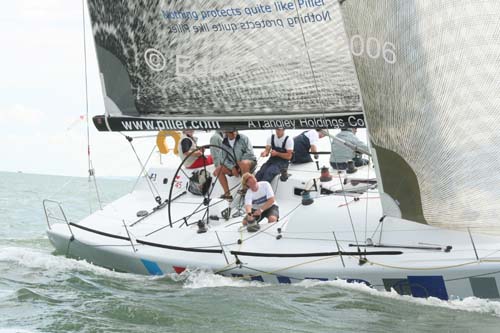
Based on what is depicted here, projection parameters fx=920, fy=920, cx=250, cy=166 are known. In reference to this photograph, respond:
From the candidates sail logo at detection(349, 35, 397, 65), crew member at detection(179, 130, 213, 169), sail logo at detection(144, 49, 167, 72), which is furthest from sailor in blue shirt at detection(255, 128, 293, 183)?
sail logo at detection(349, 35, 397, 65)

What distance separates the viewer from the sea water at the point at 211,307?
724 cm

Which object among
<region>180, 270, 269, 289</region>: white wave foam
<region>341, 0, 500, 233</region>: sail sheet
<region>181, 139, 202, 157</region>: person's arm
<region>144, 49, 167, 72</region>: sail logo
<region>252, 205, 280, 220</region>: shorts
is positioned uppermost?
<region>144, 49, 167, 72</region>: sail logo

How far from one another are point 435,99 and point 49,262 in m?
4.87

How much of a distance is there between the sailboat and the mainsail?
0.04ft

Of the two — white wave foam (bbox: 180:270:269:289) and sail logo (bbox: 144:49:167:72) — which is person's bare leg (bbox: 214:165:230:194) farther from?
white wave foam (bbox: 180:270:269:289)

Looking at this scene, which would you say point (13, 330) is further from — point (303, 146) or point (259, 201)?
point (303, 146)

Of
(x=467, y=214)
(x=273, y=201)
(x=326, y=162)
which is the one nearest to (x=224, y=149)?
(x=273, y=201)

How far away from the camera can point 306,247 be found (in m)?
8.52

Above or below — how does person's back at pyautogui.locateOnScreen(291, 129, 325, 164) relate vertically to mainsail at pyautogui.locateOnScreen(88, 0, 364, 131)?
below

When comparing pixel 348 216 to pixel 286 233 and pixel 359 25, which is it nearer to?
pixel 286 233

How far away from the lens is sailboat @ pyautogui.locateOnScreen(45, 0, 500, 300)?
294 inches

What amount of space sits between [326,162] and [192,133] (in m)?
1.71

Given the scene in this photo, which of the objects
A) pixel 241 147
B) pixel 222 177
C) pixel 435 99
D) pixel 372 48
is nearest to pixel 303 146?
pixel 241 147

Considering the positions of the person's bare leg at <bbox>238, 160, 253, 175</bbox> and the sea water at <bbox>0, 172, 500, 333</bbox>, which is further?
the person's bare leg at <bbox>238, 160, 253, 175</bbox>
